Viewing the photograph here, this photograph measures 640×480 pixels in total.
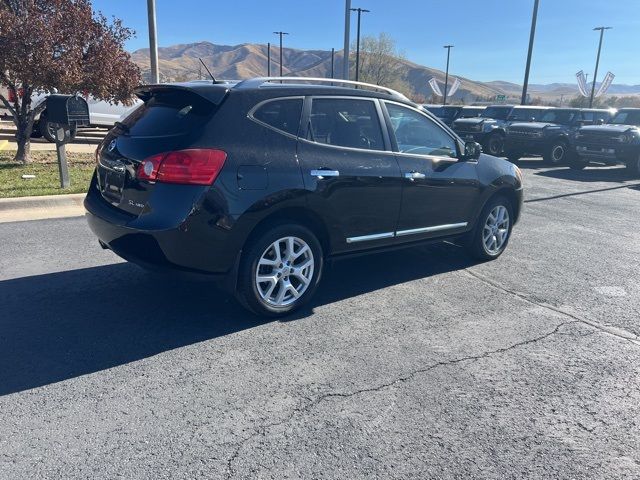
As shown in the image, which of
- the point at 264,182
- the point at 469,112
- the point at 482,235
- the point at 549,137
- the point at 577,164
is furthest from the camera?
the point at 469,112

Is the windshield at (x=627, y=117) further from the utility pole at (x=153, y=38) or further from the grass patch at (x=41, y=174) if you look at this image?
the grass patch at (x=41, y=174)

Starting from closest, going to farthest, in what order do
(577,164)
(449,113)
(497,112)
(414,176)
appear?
1. (414,176)
2. (577,164)
3. (497,112)
4. (449,113)

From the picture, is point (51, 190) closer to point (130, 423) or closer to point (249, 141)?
point (249, 141)

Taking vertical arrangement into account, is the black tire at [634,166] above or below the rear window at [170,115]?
below

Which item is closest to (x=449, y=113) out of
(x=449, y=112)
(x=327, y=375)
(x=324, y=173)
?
(x=449, y=112)

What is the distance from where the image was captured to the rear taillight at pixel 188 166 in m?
3.65

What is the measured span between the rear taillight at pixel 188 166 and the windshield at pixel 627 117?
1777 cm

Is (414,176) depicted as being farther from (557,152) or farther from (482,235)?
(557,152)

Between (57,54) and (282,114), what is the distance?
7.19 m

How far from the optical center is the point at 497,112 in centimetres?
2005

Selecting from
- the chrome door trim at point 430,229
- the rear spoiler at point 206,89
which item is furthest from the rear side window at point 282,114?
the chrome door trim at point 430,229

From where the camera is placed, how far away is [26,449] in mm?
2629

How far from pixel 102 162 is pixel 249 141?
4.33 feet

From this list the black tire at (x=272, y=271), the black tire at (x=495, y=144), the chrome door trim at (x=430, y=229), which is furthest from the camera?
the black tire at (x=495, y=144)
